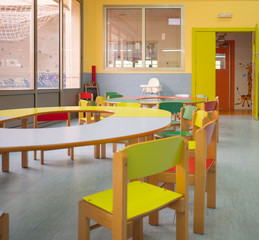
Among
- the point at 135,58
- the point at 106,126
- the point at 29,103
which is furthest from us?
the point at 135,58

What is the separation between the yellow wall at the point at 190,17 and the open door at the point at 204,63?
18 cm

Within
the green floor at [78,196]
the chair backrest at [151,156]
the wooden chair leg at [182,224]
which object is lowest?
the green floor at [78,196]

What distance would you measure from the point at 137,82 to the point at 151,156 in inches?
326

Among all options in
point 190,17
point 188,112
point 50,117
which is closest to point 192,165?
point 188,112

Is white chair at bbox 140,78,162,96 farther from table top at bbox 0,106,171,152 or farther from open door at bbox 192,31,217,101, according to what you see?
table top at bbox 0,106,171,152

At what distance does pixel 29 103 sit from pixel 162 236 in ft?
15.5

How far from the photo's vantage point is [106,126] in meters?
1.87

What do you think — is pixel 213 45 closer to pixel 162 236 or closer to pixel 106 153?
pixel 106 153

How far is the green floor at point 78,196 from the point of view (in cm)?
198

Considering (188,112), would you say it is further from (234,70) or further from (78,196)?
(234,70)

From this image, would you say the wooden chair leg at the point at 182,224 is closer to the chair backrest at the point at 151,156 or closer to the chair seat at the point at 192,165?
the chair backrest at the point at 151,156

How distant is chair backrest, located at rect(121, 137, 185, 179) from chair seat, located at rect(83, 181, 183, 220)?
0.54ft

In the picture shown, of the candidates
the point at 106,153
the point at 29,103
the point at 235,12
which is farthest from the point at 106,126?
the point at 235,12

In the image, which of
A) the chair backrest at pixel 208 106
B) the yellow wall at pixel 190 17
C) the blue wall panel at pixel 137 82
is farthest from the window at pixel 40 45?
the chair backrest at pixel 208 106
